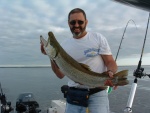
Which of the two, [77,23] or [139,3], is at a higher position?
[139,3]

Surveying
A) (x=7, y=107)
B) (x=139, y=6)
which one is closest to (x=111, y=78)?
(x=139, y=6)

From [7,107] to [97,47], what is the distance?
4.01 metres

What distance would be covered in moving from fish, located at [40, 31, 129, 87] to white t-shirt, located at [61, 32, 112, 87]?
33 cm

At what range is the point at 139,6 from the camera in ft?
16.7

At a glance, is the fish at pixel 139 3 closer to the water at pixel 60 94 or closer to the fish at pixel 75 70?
the fish at pixel 75 70

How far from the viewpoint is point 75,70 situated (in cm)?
350

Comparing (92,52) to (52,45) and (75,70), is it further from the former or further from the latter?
(52,45)

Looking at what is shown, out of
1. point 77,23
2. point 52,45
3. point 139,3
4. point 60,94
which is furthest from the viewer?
point 60,94

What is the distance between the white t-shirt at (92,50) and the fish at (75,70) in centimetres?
33

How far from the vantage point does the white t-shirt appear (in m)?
3.84

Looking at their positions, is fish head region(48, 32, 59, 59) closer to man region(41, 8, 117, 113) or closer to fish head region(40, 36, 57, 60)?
fish head region(40, 36, 57, 60)

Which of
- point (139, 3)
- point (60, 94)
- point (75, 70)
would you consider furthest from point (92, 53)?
point (60, 94)

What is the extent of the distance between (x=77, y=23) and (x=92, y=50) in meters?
0.46

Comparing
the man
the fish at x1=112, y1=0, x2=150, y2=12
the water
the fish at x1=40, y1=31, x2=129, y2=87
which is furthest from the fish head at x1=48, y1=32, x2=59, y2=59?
the water
